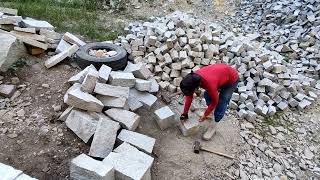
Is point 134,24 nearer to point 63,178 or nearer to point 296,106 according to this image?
point 296,106

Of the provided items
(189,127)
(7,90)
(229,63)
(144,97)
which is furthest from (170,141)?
(7,90)

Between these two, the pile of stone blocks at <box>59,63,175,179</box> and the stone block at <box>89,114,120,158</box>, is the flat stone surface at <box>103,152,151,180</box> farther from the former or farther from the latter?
the stone block at <box>89,114,120,158</box>

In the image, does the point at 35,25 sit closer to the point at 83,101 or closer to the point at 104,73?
the point at 104,73

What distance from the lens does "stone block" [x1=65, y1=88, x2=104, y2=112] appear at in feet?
19.6

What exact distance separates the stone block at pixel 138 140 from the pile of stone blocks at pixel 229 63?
1823 mm

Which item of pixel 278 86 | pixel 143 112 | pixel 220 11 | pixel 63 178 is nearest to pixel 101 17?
pixel 220 11

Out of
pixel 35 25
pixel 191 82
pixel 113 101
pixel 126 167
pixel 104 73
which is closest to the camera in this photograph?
pixel 126 167

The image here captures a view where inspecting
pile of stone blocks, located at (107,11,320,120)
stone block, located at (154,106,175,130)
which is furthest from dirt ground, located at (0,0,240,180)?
pile of stone blocks, located at (107,11,320,120)

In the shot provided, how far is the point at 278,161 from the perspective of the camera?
6.52m

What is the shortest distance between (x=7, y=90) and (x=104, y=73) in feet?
5.72

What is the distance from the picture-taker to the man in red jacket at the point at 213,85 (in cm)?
564

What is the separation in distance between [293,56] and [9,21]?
656 cm

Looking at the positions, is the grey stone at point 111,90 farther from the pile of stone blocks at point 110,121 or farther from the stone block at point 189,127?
the stone block at point 189,127

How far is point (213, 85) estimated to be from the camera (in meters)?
5.72
